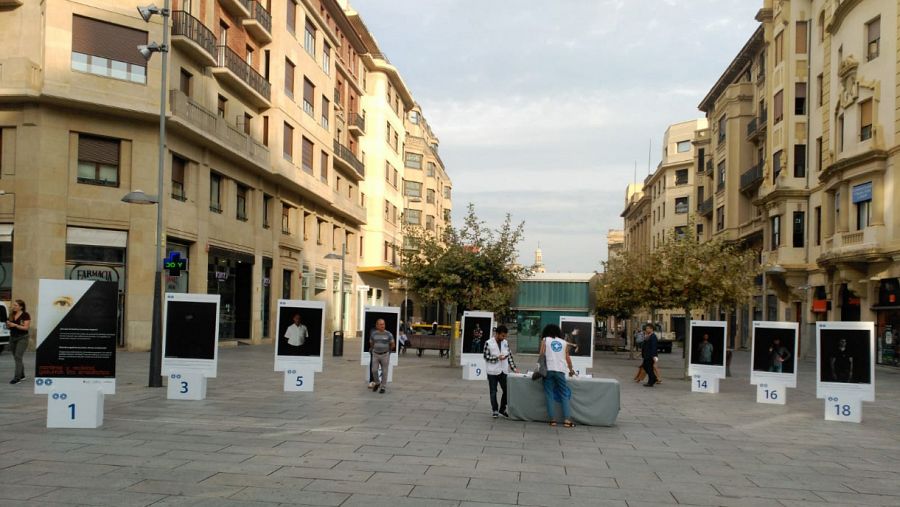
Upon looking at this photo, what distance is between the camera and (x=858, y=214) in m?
33.7

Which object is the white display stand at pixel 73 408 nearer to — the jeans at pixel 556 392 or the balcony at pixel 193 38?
the jeans at pixel 556 392

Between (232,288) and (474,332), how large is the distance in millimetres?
16720

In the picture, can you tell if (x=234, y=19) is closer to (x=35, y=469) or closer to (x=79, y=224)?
(x=79, y=224)

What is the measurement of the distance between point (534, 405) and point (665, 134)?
76258mm

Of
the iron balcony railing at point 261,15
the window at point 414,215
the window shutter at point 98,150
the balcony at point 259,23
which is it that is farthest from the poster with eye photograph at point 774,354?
the window at point 414,215

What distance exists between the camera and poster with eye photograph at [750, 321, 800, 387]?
18.2 m

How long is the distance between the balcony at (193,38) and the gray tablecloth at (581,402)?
68.6 ft

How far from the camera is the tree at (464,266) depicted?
26.8 metres

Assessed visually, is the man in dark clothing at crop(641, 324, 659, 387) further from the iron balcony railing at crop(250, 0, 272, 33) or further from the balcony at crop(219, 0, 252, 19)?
the iron balcony railing at crop(250, 0, 272, 33)

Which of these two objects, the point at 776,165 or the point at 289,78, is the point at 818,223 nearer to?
the point at 776,165

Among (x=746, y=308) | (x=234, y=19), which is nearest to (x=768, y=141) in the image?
(x=746, y=308)

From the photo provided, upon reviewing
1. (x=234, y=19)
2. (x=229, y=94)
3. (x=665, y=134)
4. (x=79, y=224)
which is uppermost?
(x=665, y=134)

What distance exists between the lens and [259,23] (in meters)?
35.4

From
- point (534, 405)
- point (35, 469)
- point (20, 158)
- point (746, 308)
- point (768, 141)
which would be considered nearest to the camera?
point (35, 469)
